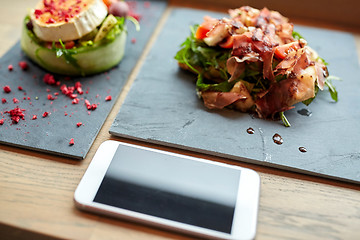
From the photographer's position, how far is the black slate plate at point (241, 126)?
907 mm

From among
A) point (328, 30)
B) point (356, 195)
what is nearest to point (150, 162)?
point (356, 195)

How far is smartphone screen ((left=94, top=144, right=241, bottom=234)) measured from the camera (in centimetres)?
76

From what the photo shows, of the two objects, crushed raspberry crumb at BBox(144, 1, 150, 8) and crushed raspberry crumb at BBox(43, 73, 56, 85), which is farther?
crushed raspberry crumb at BBox(144, 1, 150, 8)

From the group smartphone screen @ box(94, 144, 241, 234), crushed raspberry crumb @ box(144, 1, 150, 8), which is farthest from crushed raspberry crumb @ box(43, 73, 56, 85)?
crushed raspberry crumb @ box(144, 1, 150, 8)

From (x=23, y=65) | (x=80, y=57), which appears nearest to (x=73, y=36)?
(x=80, y=57)

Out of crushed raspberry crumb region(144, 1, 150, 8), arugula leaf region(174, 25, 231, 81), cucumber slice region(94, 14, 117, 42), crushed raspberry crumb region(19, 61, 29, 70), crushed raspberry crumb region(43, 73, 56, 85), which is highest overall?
cucumber slice region(94, 14, 117, 42)

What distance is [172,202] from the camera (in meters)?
0.78

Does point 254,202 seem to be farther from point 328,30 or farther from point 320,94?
point 328,30

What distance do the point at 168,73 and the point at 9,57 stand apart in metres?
0.53

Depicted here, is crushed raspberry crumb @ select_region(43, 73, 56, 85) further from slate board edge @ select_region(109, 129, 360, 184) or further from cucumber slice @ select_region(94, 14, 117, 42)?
slate board edge @ select_region(109, 129, 360, 184)

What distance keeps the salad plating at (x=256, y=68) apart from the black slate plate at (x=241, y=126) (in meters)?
0.04

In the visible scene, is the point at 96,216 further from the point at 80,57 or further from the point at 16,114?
the point at 80,57

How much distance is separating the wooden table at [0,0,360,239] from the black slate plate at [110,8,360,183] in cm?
4

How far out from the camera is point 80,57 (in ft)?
3.60
